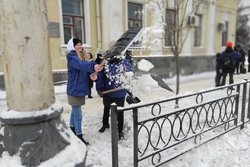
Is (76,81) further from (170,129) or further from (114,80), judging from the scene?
(170,129)

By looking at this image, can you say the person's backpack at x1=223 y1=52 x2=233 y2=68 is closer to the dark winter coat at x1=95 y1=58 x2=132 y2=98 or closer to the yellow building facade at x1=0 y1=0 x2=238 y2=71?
the yellow building facade at x1=0 y1=0 x2=238 y2=71

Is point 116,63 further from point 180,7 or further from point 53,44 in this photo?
point 53,44

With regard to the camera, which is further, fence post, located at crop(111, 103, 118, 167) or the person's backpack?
the person's backpack

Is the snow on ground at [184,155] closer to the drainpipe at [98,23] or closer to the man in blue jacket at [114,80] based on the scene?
the man in blue jacket at [114,80]

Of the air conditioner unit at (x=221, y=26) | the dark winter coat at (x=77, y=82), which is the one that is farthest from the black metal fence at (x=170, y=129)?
the air conditioner unit at (x=221, y=26)

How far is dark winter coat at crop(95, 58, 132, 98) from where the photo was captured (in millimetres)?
3066

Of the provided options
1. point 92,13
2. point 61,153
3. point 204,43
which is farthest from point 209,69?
point 61,153

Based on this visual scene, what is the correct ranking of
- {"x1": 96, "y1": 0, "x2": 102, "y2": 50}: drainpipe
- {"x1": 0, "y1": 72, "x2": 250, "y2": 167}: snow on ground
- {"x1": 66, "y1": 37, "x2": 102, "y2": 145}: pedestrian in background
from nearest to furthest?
1. {"x1": 0, "y1": 72, "x2": 250, "y2": 167}: snow on ground
2. {"x1": 66, "y1": 37, "x2": 102, "y2": 145}: pedestrian in background
3. {"x1": 96, "y1": 0, "x2": 102, "y2": 50}: drainpipe

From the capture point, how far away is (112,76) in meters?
3.11

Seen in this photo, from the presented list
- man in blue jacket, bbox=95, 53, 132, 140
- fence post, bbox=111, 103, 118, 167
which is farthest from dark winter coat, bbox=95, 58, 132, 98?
fence post, bbox=111, 103, 118, 167

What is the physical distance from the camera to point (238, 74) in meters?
10.9

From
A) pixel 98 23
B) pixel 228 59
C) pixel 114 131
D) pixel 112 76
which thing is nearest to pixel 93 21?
pixel 98 23

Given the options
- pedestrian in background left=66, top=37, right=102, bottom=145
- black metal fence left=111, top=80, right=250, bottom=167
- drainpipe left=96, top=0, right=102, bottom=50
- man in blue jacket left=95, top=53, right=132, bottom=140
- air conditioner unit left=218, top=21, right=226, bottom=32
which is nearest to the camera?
black metal fence left=111, top=80, right=250, bottom=167

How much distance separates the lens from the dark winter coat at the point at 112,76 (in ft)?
10.1
